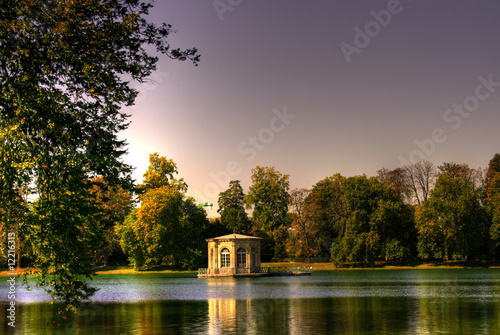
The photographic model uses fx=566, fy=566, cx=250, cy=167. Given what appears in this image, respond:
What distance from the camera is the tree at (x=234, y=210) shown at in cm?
8506

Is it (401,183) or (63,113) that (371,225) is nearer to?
(401,183)

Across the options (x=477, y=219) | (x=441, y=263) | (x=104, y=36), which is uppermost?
(x=104, y=36)

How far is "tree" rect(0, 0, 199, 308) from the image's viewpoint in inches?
560

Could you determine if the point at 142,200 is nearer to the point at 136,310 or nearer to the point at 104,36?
the point at 136,310

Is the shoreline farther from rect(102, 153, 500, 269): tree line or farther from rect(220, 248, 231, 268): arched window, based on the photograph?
rect(220, 248, 231, 268): arched window

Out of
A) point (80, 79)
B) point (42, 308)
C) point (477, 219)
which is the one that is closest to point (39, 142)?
point (80, 79)

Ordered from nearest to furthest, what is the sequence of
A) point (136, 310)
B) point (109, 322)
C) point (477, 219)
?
1. point (109, 322)
2. point (136, 310)
3. point (477, 219)

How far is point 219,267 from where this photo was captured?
197 feet

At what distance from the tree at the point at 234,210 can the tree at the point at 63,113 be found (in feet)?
218

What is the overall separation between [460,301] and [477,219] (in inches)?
1732

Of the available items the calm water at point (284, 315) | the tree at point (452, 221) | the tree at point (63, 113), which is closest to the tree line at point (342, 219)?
the tree at point (452, 221)

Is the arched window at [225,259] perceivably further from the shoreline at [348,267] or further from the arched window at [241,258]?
the shoreline at [348,267]

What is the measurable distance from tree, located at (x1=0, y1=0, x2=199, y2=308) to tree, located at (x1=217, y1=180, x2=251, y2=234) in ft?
218

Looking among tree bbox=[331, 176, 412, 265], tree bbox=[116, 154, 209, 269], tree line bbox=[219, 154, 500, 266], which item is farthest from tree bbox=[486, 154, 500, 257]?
tree bbox=[116, 154, 209, 269]
